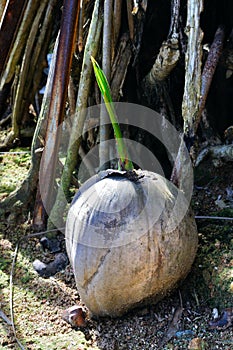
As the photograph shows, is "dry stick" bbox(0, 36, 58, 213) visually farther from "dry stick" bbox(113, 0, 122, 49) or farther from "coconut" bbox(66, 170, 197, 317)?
"coconut" bbox(66, 170, 197, 317)

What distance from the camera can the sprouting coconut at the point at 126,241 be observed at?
177cm

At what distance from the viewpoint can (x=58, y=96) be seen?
91.9 inches

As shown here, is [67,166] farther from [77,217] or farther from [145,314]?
[145,314]

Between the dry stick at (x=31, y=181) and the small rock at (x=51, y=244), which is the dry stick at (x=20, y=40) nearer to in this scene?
the dry stick at (x=31, y=181)

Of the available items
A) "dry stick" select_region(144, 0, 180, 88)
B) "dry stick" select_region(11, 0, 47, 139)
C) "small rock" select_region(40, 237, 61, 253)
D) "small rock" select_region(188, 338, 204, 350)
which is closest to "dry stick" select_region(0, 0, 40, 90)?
"dry stick" select_region(11, 0, 47, 139)

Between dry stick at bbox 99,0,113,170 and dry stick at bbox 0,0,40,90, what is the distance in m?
0.54

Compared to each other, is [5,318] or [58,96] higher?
[58,96]

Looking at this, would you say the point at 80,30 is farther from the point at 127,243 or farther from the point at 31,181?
the point at 127,243

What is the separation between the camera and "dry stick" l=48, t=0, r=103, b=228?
7.97 feet

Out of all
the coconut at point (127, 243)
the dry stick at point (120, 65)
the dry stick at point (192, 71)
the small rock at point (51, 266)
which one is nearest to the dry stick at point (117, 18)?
the dry stick at point (120, 65)

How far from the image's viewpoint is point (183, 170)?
217cm

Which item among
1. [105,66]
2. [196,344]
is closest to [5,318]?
[196,344]

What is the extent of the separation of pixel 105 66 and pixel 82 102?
19 centimetres

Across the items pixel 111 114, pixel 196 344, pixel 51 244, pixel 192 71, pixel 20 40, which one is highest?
pixel 20 40
